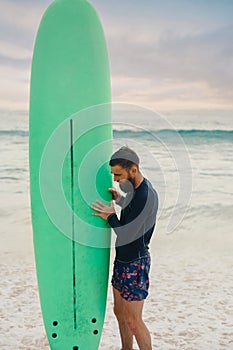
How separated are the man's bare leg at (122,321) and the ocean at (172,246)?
296mm

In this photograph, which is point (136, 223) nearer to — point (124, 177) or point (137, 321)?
point (124, 177)

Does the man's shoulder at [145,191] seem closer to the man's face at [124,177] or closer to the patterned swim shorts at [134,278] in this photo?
the man's face at [124,177]

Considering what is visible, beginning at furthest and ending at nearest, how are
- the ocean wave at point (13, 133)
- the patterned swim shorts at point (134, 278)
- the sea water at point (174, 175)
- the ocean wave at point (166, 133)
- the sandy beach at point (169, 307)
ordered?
the ocean wave at point (13, 133)
the ocean wave at point (166, 133)
the sea water at point (174, 175)
the sandy beach at point (169, 307)
the patterned swim shorts at point (134, 278)

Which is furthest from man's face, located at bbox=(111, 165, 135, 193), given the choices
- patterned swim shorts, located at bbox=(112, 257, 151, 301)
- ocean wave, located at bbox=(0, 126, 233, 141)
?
ocean wave, located at bbox=(0, 126, 233, 141)

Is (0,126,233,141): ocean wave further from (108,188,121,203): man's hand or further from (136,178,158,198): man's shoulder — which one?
(136,178,158,198): man's shoulder

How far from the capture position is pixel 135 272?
262cm

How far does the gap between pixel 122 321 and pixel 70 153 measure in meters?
0.97

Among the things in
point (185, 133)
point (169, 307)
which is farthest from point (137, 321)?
point (185, 133)

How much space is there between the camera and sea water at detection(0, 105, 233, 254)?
→ 8203 mm

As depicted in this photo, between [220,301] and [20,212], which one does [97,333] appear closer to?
[220,301]

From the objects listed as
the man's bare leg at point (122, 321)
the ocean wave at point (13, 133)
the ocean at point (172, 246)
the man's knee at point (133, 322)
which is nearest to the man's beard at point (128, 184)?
the ocean at point (172, 246)

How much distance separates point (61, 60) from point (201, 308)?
7.44 feet

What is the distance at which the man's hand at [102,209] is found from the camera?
267 centimetres

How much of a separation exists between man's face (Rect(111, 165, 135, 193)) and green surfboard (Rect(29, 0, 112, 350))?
19cm
